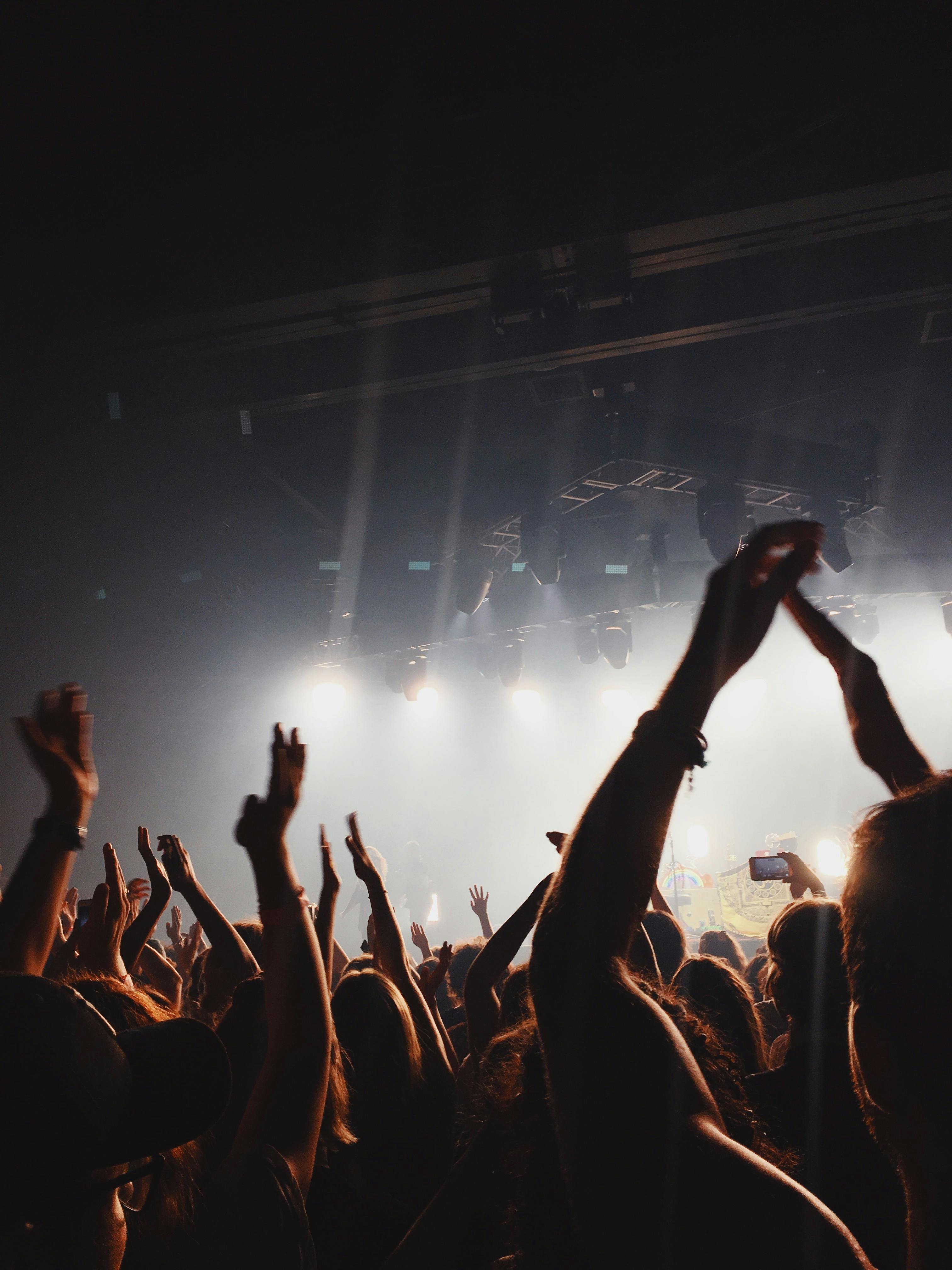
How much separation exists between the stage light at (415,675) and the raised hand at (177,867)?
7.52 m

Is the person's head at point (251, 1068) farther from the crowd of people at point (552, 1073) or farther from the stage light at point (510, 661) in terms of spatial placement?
the stage light at point (510, 661)

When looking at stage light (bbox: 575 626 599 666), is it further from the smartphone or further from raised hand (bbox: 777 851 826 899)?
the smartphone

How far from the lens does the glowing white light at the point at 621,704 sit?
51.2ft

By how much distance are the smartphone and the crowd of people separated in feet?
4.46

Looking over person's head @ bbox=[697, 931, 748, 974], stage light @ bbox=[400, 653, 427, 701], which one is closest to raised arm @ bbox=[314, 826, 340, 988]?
person's head @ bbox=[697, 931, 748, 974]

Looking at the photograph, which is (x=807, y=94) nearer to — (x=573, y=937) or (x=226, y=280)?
(x=226, y=280)

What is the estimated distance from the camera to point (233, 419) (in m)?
5.62

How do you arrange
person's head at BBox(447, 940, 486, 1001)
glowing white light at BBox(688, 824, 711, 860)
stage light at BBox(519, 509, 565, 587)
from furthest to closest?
glowing white light at BBox(688, 824, 711, 860) < stage light at BBox(519, 509, 565, 587) < person's head at BBox(447, 940, 486, 1001)

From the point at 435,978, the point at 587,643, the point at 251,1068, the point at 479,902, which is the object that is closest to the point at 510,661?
the point at 587,643

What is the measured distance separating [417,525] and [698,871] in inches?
483

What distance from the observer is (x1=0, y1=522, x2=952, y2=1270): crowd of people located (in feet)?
2.05

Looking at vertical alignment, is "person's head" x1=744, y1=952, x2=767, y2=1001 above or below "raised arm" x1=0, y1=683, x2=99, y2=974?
below

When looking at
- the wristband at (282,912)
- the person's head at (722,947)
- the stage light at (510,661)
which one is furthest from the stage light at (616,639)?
the wristband at (282,912)

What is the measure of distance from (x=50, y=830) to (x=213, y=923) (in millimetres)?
967
